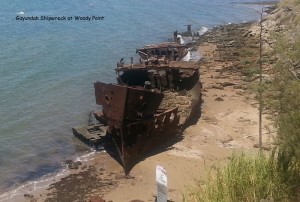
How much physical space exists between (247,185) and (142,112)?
799 centimetres

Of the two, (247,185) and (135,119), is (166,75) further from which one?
(247,185)

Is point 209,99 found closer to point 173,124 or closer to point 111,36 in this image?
point 173,124

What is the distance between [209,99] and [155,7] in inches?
1708

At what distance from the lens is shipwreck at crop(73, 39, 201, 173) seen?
16.5 metres

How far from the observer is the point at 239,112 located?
2136 centimetres

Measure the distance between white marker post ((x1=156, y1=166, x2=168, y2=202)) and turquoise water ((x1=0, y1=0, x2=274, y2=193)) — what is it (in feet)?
22.9

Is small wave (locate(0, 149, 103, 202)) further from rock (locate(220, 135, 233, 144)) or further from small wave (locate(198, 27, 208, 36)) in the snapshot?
small wave (locate(198, 27, 208, 36))

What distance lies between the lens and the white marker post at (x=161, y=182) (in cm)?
1113

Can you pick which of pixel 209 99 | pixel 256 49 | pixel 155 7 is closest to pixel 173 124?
pixel 209 99

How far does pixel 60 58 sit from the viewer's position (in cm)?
3525

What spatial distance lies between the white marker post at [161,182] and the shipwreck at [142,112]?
476cm

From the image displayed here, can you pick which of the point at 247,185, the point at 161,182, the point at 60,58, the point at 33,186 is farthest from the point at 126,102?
the point at 60,58

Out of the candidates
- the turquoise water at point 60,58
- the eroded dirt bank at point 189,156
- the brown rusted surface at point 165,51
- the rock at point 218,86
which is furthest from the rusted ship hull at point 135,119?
the brown rusted surface at point 165,51

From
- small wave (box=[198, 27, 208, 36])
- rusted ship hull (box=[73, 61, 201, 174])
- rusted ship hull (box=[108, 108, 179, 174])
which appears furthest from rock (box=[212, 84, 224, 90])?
small wave (box=[198, 27, 208, 36])
